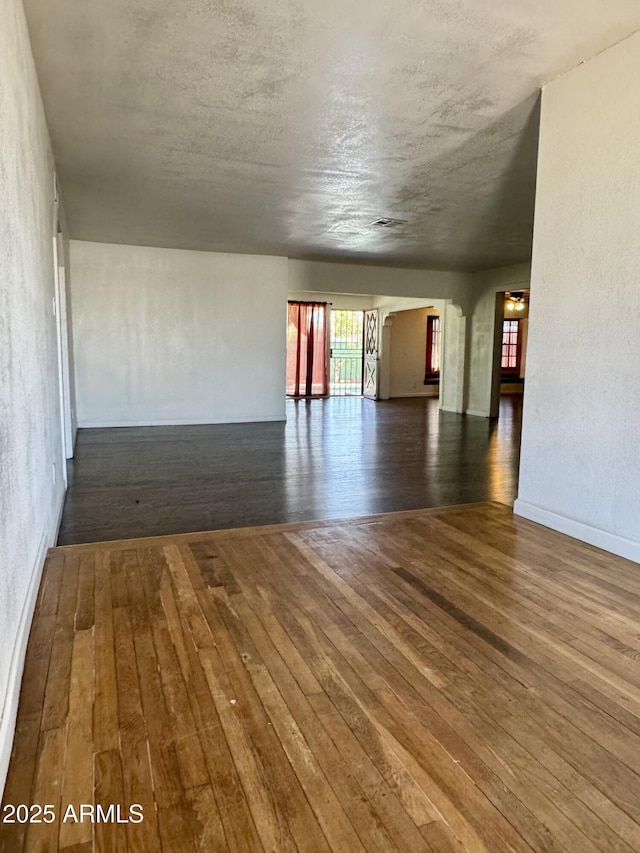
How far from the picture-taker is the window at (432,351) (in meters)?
13.9

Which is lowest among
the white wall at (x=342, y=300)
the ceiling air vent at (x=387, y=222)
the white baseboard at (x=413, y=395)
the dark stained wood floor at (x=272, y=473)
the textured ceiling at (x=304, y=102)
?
the dark stained wood floor at (x=272, y=473)

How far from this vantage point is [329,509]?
13.0 ft

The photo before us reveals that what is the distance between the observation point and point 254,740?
59.0 inches

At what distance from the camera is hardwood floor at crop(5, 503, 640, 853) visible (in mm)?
1249

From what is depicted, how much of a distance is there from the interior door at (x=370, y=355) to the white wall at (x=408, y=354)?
45 cm

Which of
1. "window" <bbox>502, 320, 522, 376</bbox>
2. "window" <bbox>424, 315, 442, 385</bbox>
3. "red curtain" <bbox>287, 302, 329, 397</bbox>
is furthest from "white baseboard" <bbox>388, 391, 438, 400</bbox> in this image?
"window" <bbox>502, 320, 522, 376</bbox>

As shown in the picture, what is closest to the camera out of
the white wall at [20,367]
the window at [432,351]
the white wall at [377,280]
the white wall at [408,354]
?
the white wall at [20,367]

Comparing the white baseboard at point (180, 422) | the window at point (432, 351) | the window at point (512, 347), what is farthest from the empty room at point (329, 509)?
the window at point (512, 347)

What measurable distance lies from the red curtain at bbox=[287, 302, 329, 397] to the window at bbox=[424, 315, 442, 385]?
2994 mm

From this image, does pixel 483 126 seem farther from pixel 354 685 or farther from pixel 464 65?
pixel 354 685

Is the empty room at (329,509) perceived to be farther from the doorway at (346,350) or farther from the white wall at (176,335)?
the doorway at (346,350)

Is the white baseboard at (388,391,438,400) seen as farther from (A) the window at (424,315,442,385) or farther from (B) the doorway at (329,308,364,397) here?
(B) the doorway at (329,308,364,397)

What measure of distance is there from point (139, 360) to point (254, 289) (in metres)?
2.06

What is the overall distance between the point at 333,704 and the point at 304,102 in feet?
11.1
